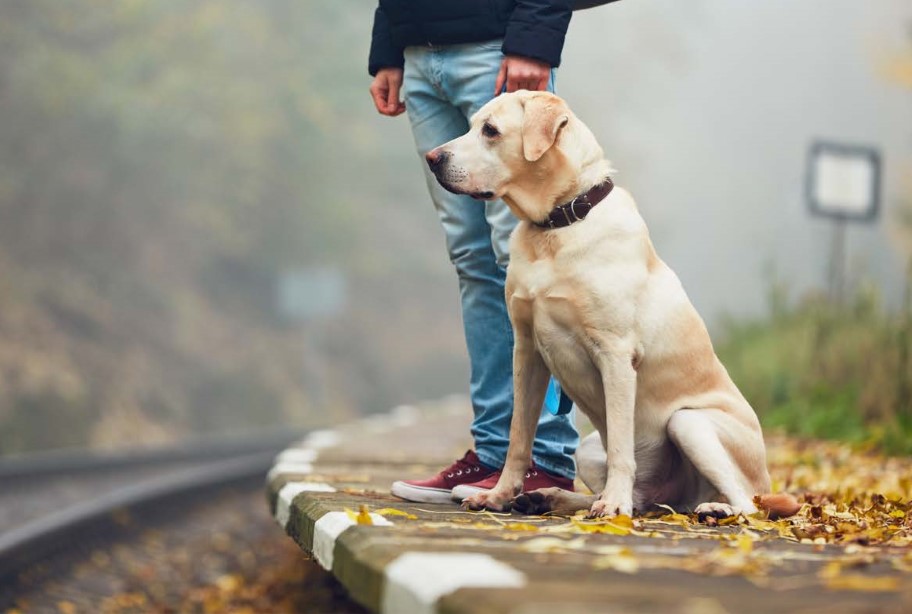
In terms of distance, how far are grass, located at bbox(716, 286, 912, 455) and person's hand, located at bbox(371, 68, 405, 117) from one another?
15.4 feet

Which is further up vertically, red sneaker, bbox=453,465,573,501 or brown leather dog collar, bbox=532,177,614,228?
brown leather dog collar, bbox=532,177,614,228

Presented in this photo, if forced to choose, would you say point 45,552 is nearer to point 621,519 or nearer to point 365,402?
point 621,519

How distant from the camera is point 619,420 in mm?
3643

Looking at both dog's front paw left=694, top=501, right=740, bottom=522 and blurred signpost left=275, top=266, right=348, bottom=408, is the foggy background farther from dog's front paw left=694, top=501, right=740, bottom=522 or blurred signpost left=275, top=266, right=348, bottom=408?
dog's front paw left=694, top=501, right=740, bottom=522

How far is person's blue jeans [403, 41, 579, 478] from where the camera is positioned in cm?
425

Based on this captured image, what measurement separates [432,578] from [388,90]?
2.91 meters

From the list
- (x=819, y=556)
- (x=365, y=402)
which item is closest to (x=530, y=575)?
(x=819, y=556)

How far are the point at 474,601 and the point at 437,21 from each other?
109 inches

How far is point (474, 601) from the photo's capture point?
1872 millimetres

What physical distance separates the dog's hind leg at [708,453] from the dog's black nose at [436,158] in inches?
42.8

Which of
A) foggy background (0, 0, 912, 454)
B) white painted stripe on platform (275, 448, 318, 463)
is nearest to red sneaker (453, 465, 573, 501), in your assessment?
white painted stripe on platform (275, 448, 318, 463)

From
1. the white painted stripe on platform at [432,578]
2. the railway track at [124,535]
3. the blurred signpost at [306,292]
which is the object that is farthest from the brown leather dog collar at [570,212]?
the blurred signpost at [306,292]

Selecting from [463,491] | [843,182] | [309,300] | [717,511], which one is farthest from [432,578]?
[309,300]

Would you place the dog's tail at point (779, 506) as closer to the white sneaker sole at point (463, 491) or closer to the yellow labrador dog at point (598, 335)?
the yellow labrador dog at point (598, 335)
